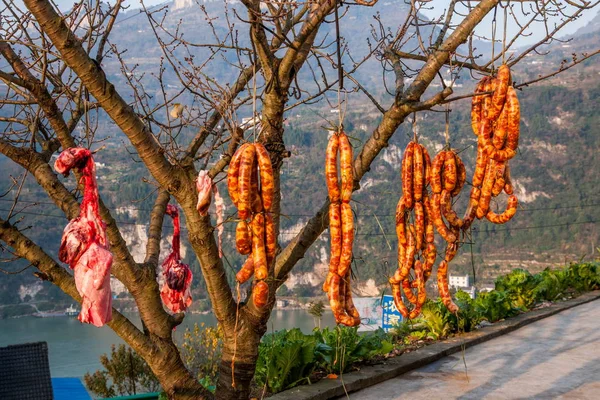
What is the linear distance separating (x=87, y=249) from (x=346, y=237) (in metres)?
1.26

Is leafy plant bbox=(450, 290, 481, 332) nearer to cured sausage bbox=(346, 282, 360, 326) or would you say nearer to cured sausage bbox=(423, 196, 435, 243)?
cured sausage bbox=(423, 196, 435, 243)

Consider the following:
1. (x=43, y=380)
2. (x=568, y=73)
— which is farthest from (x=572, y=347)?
(x=568, y=73)

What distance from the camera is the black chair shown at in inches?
203

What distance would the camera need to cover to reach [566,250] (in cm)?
4662

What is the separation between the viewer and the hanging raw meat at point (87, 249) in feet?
10.1

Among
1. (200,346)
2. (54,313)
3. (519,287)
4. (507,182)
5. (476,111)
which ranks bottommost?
(54,313)

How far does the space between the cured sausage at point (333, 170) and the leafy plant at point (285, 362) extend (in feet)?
9.05

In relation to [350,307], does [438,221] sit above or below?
above

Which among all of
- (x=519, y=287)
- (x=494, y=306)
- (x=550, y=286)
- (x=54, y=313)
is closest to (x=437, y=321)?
(x=494, y=306)

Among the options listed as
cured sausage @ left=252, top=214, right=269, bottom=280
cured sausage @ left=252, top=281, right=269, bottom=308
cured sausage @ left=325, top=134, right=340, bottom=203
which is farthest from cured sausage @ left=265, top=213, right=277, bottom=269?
cured sausage @ left=325, top=134, right=340, bottom=203

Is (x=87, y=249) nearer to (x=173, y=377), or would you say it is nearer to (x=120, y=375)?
(x=173, y=377)

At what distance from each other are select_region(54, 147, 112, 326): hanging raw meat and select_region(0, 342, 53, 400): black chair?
246cm

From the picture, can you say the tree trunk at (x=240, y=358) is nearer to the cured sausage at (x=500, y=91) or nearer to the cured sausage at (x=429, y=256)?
the cured sausage at (x=429, y=256)

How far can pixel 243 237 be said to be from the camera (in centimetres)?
266
